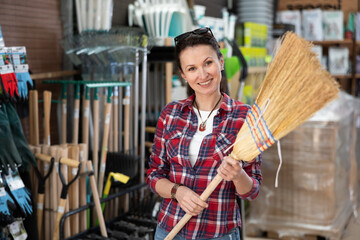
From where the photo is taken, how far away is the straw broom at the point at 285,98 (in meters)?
1.27

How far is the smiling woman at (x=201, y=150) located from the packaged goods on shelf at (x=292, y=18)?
15.7ft

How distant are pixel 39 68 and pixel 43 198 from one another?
872 mm

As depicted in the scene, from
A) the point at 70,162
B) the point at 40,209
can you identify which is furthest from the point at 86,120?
the point at 40,209

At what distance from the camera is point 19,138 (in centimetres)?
224

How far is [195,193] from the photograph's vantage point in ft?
4.86

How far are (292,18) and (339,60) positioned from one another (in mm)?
816

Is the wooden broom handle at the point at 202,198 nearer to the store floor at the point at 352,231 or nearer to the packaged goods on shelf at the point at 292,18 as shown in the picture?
the store floor at the point at 352,231

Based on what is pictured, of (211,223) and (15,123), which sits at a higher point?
(15,123)

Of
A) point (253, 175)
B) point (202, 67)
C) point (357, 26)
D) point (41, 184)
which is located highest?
point (357, 26)

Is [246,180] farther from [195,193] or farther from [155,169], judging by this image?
[155,169]

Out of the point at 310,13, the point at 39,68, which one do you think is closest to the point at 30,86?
the point at 39,68

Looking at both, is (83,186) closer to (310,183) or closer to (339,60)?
(310,183)

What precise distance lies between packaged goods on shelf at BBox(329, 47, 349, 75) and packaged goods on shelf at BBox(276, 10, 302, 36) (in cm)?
50

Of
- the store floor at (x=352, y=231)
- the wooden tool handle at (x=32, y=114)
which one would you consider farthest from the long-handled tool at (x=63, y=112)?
the store floor at (x=352, y=231)
